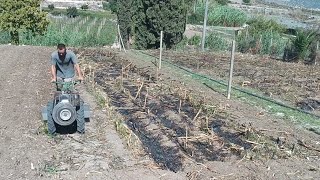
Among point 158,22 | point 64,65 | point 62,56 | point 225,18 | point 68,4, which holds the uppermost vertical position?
point 62,56

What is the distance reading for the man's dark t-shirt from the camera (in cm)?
730

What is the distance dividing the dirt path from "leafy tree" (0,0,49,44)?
1517 cm

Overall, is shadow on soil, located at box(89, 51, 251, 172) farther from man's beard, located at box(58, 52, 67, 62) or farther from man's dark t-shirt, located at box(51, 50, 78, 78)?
man's beard, located at box(58, 52, 67, 62)

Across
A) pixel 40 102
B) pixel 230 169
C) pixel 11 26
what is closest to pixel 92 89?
pixel 40 102

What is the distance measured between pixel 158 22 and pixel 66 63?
1730cm

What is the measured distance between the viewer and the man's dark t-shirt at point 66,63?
7.30 meters

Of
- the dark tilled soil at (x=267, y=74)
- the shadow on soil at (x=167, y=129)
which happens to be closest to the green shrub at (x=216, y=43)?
the dark tilled soil at (x=267, y=74)

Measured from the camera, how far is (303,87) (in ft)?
40.6

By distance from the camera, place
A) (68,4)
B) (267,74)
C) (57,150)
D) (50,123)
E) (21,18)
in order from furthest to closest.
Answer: (68,4)
(21,18)
(267,74)
(50,123)
(57,150)

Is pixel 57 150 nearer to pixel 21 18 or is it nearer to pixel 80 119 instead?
pixel 80 119


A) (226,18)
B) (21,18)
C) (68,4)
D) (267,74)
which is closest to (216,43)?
(267,74)

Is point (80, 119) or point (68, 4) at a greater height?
point (80, 119)

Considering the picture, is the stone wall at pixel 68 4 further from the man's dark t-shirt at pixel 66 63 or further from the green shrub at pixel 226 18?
the man's dark t-shirt at pixel 66 63

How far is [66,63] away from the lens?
7.36 m
